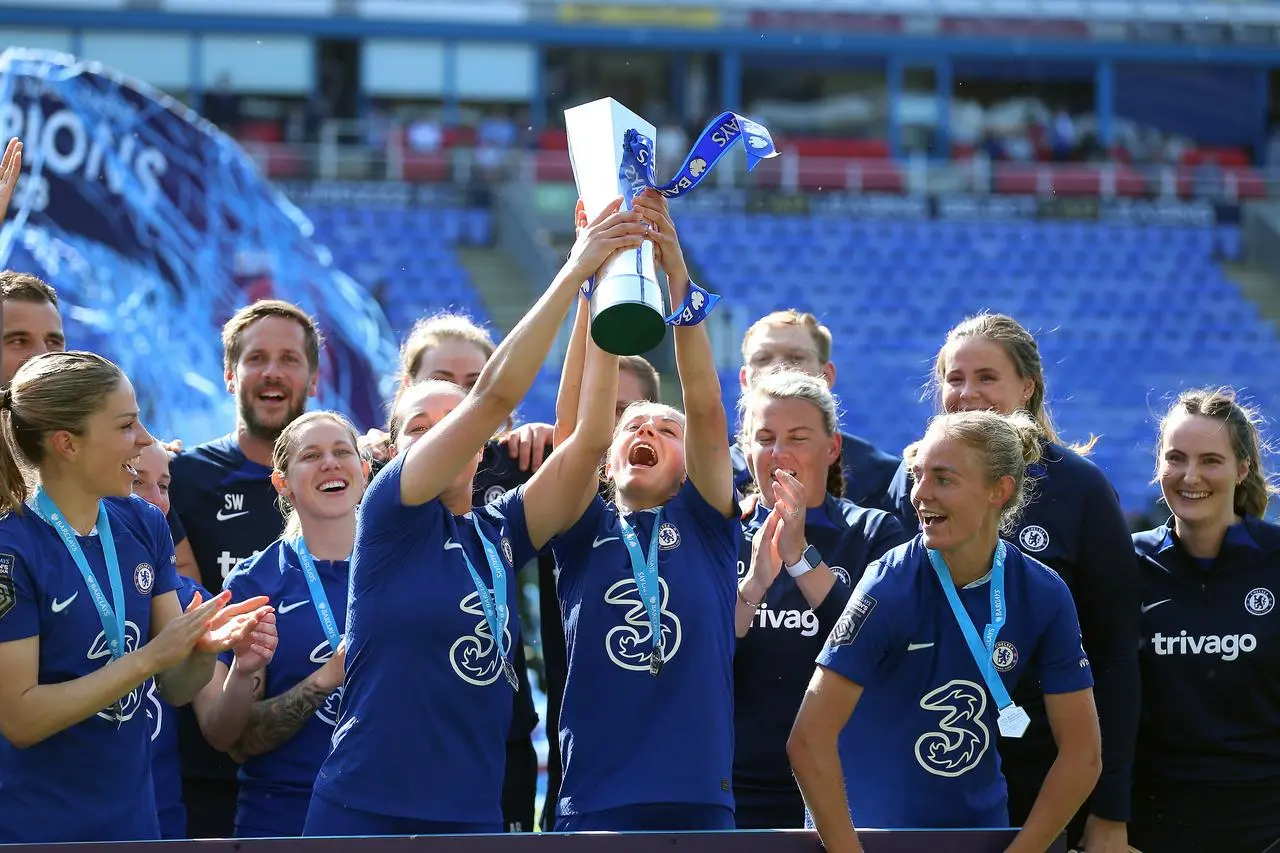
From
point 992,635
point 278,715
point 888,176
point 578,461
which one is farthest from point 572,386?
point 888,176

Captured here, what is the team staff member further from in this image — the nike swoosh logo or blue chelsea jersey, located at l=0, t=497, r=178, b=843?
the nike swoosh logo

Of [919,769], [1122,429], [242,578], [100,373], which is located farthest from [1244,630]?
[1122,429]

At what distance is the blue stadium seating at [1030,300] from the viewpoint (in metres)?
17.1

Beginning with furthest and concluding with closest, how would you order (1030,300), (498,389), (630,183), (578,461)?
(1030,300)
(578,461)
(630,183)
(498,389)

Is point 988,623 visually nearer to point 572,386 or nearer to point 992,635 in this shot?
point 992,635

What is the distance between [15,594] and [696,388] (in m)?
1.43

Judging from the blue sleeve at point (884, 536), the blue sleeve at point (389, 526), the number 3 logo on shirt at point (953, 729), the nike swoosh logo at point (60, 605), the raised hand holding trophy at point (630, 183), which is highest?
the raised hand holding trophy at point (630, 183)

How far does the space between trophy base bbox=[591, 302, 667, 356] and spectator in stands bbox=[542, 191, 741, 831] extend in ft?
1.09

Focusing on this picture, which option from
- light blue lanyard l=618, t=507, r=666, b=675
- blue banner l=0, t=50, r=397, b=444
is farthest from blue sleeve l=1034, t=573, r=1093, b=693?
blue banner l=0, t=50, r=397, b=444

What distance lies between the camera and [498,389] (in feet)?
9.96

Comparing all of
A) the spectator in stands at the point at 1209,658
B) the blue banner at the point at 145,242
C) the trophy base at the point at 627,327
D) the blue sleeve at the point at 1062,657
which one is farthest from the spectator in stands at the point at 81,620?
the blue banner at the point at 145,242

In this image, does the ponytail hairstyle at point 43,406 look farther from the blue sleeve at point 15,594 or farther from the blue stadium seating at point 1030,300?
the blue stadium seating at point 1030,300

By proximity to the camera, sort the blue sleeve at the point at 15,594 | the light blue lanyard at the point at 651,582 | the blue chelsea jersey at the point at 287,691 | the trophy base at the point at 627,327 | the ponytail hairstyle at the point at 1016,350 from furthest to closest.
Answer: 1. the ponytail hairstyle at the point at 1016,350
2. the blue chelsea jersey at the point at 287,691
3. the light blue lanyard at the point at 651,582
4. the blue sleeve at the point at 15,594
5. the trophy base at the point at 627,327

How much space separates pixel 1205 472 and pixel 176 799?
2.74m
